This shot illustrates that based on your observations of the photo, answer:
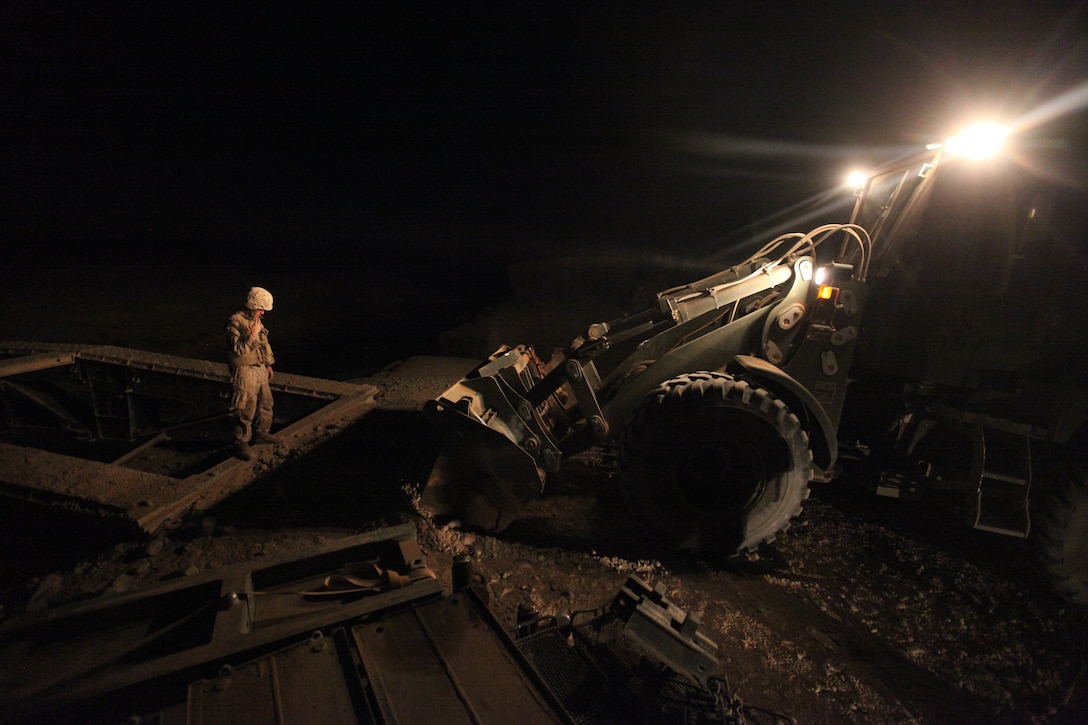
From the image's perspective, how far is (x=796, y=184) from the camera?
1500 centimetres

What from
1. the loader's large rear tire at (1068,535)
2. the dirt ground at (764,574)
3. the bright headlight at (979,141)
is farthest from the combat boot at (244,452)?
the loader's large rear tire at (1068,535)

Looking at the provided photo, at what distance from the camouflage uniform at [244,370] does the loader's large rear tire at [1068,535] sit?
20.8ft

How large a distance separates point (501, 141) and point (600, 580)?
18.3 metres

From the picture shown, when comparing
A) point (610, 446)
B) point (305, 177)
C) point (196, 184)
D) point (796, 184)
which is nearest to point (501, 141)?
point (305, 177)

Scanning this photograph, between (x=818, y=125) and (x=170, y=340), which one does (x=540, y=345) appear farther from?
(x=818, y=125)

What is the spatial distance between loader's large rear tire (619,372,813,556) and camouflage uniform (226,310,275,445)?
3.41 meters

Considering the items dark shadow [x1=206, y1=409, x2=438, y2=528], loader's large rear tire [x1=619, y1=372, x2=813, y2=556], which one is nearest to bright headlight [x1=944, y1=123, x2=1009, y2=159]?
loader's large rear tire [x1=619, y1=372, x2=813, y2=556]

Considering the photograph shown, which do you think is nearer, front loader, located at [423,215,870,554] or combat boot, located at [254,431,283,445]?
front loader, located at [423,215,870,554]

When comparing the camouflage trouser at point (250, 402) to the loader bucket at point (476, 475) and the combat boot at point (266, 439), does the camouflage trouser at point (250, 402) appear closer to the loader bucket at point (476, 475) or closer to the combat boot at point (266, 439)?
the combat boot at point (266, 439)

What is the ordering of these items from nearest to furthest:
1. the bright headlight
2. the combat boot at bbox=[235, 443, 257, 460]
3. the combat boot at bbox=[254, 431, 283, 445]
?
the bright headlight < the combat boot at bbox=[235, 443, 257, 460] < the combat boot at bbox=[254, 431, 283, 445]

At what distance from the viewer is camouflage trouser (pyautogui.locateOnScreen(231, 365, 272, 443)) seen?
180 inches

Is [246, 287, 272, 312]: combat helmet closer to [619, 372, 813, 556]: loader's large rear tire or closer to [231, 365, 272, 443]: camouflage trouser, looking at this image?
[231, 365, 272, 443]: camouflage trouser

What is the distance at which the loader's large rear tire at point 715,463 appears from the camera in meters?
3.45

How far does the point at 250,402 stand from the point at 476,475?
8.01 ft
